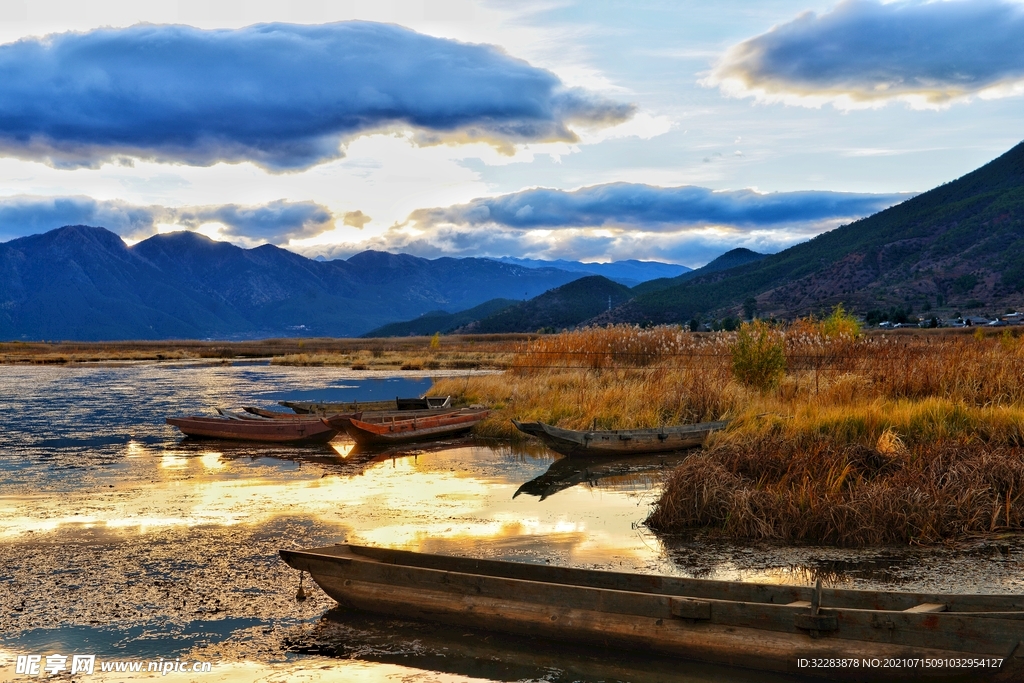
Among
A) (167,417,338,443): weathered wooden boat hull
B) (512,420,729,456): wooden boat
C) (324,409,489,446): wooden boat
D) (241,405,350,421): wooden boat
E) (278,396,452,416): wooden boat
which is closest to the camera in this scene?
(512,420,729,456): wooden boat

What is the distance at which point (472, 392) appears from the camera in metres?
30.3

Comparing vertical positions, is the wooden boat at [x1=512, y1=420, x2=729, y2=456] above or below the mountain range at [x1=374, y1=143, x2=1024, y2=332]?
below

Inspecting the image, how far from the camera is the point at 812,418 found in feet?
56.5

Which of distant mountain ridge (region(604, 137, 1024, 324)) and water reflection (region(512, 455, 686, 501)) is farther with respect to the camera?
distant mountain ridge (region(604, 137, 1024, 324))

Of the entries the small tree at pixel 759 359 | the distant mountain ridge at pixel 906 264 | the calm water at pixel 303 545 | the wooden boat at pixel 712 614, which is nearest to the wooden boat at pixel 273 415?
the calm water at pixel 303 545

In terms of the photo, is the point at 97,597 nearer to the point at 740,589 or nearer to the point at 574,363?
the point at 740,589

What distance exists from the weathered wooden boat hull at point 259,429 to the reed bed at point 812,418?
185 inches

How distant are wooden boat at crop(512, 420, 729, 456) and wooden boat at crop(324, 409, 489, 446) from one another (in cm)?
452

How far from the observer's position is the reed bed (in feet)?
39.5

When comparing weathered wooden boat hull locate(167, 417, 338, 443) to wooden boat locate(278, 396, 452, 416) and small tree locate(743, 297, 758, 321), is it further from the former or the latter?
small tree locate(743, 297, 758, 321)

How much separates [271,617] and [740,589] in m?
4.92

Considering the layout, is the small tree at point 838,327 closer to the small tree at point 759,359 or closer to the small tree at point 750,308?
the small tree at point 759,359

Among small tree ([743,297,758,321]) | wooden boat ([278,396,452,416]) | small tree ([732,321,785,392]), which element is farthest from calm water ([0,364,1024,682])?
small tree ([743,297,758,321])

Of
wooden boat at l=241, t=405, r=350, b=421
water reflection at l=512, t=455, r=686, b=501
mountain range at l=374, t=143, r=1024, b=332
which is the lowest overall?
water reflection at l=512, t=455, r=686, b=501
